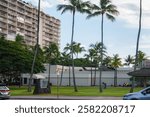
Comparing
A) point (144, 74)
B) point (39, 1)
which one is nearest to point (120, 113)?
point (144, 74)

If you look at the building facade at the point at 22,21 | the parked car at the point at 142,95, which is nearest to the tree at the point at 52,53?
the building facade at the point at 22,21

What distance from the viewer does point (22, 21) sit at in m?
161

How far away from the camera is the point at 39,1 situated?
59.2 metres

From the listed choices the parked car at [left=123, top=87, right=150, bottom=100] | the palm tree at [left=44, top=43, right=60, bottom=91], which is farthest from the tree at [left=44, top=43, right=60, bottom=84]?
the parked car at [left=123, top=87, right=150, bottom=100]

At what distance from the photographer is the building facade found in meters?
146

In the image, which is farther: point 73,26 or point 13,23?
point 13,23

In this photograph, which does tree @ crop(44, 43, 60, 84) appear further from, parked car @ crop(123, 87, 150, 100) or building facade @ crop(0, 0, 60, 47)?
parked car @ crop(123, 87, 150, 100)

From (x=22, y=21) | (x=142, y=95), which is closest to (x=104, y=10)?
(x=142, y=95)

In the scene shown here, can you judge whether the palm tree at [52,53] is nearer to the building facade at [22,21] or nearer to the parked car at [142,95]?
the building facade at [22,21]

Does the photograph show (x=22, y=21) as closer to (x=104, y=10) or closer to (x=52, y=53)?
(x=52, y=53)

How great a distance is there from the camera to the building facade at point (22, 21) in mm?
146250

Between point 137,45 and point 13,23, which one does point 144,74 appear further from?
point 13,23

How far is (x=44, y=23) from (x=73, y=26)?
404ft

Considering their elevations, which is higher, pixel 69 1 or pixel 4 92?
pixel 69 1
